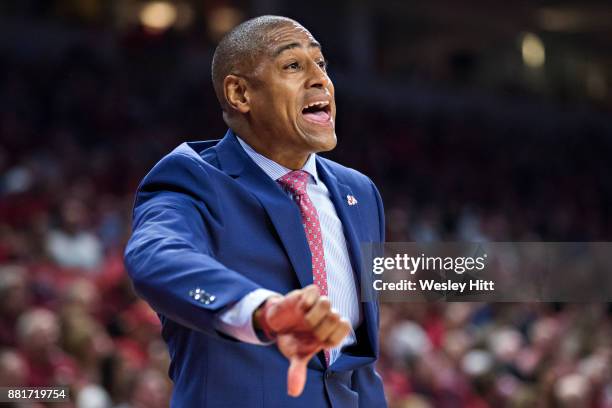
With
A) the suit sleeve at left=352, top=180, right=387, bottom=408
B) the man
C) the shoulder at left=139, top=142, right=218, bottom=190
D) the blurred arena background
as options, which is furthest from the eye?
the blurred arena background

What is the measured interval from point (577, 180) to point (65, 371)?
886 centimetres

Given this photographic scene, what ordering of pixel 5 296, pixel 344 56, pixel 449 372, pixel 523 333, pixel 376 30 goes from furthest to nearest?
pixel 376 30 < pixel 344 56 < pixel 523 333 < pixel 449 372 < pixel 5 296

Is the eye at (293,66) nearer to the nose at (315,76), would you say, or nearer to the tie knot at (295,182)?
the nose at (315,76)

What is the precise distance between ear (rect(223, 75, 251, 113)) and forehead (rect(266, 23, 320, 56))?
0.09m

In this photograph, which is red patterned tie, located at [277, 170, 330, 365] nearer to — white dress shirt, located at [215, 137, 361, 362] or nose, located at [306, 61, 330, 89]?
white dress shirt, located at [215, 137, 361, 362]

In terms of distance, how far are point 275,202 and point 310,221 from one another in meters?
0.08

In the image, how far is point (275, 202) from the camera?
6.22 ft

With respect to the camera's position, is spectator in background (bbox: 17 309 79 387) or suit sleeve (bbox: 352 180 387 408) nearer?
suit sleeve (bbox: 352 180 387 408)

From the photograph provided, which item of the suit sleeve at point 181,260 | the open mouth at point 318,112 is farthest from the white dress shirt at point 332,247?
the suit sleeve at point 181,260

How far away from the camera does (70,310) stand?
4770 mm

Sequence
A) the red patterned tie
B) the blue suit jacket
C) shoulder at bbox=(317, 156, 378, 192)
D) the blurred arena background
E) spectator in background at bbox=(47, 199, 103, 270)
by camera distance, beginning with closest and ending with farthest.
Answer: the blue suit jacket → the red patterned tie → shoulder at bbox=(317, 156, 378, 192) → the blurred arena background → spectator in background at bbox=(47, 199, 103, 270)

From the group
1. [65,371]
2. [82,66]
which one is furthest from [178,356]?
[82,66]

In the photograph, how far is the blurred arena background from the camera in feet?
17.0

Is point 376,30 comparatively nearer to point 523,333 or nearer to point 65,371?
point 523,333
